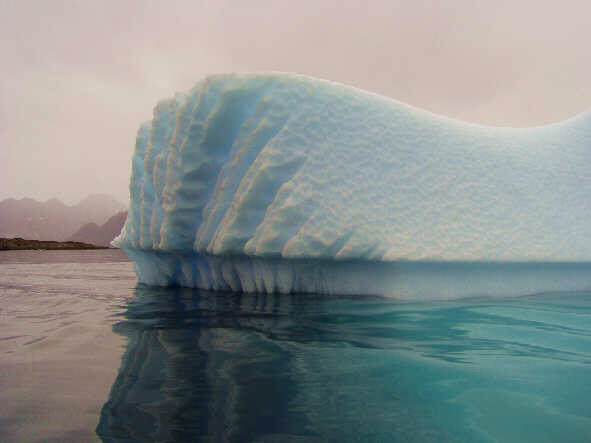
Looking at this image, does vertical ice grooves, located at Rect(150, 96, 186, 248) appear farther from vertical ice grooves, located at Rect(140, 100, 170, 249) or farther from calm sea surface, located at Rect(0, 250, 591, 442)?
calm sea surface, located at Rect(0, 250, 591, 442)

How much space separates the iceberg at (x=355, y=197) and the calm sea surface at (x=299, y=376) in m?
0.98

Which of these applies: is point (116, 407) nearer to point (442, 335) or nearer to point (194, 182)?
point (442, 335)

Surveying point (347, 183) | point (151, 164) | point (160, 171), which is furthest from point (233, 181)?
point (151, 164)

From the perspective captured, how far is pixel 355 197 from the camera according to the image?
14.4ft

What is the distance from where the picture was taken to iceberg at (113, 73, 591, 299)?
14.0ft

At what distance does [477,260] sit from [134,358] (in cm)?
357

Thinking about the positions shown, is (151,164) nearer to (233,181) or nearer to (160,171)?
(160,171)

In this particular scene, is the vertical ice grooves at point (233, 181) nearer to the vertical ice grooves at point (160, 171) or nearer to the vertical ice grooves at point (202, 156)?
the vertical ice grooves at point (202, 156)

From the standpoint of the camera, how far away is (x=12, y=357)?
216 cm

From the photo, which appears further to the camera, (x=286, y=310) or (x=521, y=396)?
(x=286, y=310)

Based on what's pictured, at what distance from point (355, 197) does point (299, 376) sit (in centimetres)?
282

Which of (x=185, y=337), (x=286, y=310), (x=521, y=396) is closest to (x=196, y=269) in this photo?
(x=286, y=310)

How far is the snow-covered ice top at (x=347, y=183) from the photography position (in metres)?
4.24

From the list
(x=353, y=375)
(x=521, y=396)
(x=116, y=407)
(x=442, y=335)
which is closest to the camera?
(x=116, y=407)
